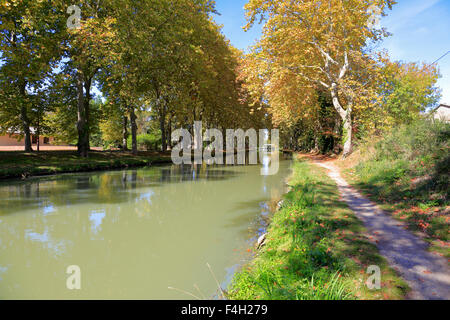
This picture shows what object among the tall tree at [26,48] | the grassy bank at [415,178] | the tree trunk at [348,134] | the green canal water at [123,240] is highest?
the tall tree at [26,48]

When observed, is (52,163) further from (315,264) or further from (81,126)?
(315,264)

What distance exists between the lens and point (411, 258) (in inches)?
161

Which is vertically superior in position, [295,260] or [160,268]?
[295,260]

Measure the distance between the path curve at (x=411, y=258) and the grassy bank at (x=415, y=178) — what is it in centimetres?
27

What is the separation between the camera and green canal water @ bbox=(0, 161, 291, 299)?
412 centimetres

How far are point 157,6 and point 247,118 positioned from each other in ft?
84.0

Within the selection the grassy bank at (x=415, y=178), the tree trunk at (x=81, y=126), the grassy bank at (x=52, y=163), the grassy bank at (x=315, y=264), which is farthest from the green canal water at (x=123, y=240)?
the tree trunk at (x=81, y=126)

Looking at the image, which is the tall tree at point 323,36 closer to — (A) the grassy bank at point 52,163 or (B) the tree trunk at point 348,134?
(B) the tree trunk at point 348,134

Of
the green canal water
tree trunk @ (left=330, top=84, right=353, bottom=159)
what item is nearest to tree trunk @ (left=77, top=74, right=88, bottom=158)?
the green canal water

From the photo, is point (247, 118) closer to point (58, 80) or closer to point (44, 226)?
point (58, 80)

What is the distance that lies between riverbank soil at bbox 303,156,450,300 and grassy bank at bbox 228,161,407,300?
0.60 ft

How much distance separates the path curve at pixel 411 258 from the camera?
3244 millimetres

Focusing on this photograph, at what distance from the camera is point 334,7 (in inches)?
623
